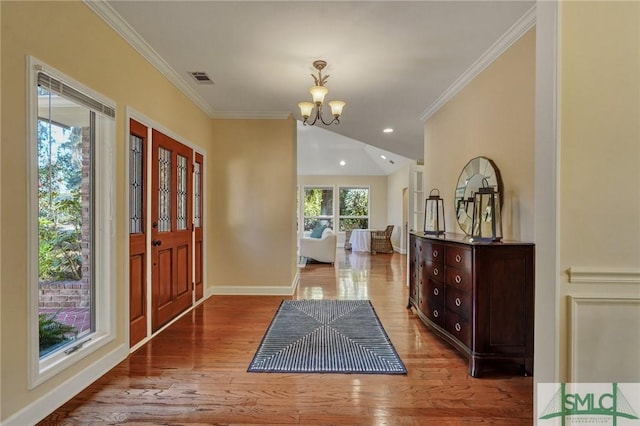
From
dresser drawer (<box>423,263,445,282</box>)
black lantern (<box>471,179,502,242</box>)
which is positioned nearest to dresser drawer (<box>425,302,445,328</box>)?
dresser drawer (<box>423,263,445,282</box>)

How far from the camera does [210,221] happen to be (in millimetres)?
4777

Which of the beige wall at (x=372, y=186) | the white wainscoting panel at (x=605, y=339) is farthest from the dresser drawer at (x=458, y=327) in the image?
the beige wall at (x=372, y=186)

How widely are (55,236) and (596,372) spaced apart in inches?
122

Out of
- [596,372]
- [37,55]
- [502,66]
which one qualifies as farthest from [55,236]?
[502,66]

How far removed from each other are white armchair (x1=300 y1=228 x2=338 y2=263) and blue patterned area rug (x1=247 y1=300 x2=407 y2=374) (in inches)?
133

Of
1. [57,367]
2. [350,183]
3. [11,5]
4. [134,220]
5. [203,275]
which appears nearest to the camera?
[11,5]

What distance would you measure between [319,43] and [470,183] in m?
1.92

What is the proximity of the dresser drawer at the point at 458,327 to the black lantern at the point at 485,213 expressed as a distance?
2.20 ft

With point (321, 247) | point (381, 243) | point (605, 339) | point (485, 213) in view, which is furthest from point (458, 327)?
point (381, 243)

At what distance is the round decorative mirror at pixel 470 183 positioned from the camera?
2.85 m

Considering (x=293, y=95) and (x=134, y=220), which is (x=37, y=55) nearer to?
(x=134, y=220)

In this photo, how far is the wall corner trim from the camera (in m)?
1.44

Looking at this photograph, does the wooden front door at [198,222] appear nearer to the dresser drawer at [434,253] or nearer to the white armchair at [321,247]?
the dresser drawer at [434,253]

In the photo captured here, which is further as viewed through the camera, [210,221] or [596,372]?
[210,221]
